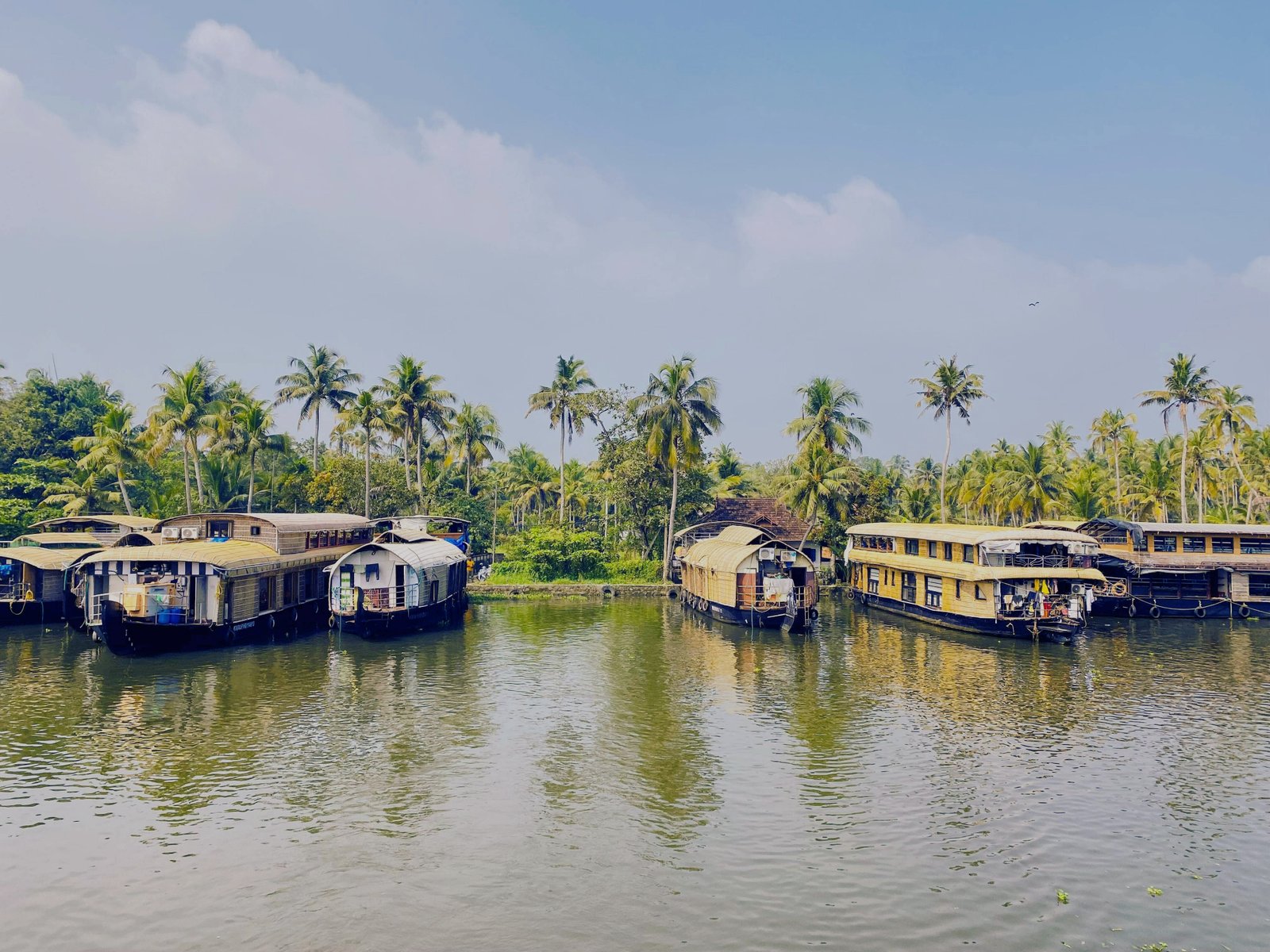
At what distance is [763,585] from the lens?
41250 mm

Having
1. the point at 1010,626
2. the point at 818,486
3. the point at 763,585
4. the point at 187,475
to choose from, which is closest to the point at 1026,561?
the point at 1010,626

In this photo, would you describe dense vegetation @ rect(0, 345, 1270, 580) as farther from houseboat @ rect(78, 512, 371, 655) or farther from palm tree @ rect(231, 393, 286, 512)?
houseboat @ rect(78, 512, 371, 655)

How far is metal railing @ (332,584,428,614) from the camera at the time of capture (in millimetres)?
37188

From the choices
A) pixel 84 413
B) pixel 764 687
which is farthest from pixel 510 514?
pixel 764 687

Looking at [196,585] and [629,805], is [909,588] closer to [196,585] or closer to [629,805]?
[629,805]

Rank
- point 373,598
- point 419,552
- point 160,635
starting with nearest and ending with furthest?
point 160,635 < point 373,598 < point 419,552

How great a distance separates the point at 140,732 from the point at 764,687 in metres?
19.5

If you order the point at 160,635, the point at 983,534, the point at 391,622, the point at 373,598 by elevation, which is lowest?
the point at 391,622

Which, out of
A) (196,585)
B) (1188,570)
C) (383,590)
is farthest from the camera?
(1188,570)

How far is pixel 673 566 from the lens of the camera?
5966 cm

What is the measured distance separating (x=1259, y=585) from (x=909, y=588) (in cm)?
1994

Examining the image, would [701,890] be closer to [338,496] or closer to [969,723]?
[969,723]

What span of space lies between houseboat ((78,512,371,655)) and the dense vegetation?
55.6ft

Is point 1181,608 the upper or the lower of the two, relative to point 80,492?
lower
